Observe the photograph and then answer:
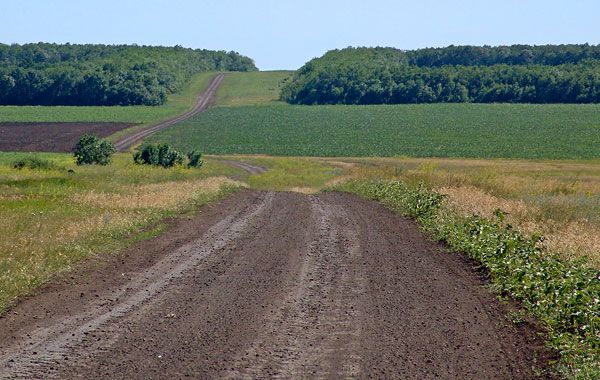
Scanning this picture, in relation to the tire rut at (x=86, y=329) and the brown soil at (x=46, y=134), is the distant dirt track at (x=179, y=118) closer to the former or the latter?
the brown soil at (x=46, y=134)

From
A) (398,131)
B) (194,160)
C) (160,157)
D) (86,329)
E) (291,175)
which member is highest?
(86,329)

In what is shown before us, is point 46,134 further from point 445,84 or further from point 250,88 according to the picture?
point 250,88

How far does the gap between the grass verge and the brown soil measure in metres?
65.2

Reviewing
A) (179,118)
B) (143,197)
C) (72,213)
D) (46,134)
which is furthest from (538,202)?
(179,118)

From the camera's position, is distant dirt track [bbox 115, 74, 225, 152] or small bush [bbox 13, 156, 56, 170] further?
distant dirt track [bbox 115, 74, 225, 152]

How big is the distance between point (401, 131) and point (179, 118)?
38017 mm

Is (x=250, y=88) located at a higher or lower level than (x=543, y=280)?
lower

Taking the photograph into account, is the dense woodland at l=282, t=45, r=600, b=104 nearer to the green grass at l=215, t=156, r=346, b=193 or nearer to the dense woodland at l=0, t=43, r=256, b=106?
the dense woodland at l=0, t=43, r=256, b=106

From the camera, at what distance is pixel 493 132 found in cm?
9844

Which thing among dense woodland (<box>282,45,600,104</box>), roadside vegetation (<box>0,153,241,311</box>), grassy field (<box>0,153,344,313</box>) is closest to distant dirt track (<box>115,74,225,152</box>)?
dense woodland (<box>282,45,600,104</box>)

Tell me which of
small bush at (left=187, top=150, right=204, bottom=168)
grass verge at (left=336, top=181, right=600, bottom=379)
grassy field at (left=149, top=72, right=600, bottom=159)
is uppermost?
grass verge at (left=336, top=181, right=600, bottom=379)

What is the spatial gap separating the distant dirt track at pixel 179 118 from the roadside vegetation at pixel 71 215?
4797 cm

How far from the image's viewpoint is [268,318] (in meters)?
12.1

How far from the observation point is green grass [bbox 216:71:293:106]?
525 feet
